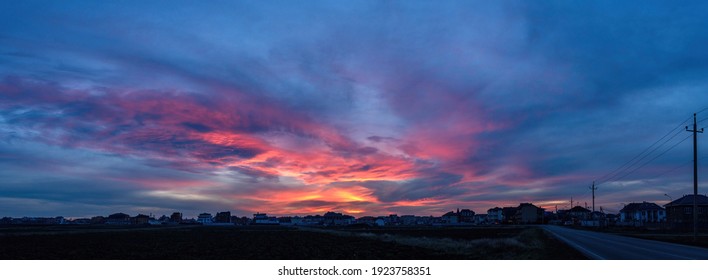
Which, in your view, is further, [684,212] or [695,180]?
[684,212]

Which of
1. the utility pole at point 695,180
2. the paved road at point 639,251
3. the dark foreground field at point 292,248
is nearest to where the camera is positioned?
the paved road at point 639,251

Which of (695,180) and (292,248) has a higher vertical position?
(695,180)

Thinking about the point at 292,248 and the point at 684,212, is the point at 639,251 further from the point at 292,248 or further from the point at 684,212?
the point at 684,212

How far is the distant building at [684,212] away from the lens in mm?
130875

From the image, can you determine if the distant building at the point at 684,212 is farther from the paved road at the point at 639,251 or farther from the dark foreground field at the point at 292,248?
the paved road at the point at 639,251

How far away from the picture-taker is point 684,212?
443 feet

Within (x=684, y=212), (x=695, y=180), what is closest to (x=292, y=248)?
(x=695, y=180)

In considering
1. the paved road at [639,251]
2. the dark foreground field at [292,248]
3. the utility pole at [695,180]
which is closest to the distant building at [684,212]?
the utility pole at [695,180]

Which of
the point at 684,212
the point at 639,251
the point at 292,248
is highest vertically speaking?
the point at 639,251

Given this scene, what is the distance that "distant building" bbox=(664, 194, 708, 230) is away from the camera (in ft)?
429

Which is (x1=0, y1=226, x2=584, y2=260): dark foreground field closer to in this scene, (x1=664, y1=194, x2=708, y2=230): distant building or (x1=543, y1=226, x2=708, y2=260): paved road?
(x1=543, y1=226, x2=708, y2=260): paved road

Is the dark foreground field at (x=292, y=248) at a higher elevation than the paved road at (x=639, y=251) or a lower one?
lower
